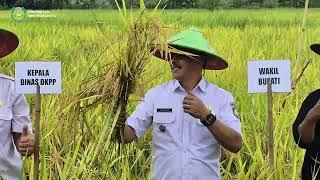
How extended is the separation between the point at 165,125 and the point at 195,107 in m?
0.16

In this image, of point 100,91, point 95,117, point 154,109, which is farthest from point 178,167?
point 95,117

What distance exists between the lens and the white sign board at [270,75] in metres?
2.08

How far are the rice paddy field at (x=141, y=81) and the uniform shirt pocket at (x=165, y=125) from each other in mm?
111

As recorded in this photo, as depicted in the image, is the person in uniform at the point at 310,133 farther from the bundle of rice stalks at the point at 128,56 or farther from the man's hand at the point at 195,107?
the bundle of rice stalks at the point at 128,56

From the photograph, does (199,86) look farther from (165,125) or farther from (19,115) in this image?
(19,115)

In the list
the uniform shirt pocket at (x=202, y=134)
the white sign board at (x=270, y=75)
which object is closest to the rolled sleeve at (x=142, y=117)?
the uniform shirt pocket at (x=202, y=134)

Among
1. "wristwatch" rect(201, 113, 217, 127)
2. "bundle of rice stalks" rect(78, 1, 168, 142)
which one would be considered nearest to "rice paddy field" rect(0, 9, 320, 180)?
"bundle of rice stalks" rect(78, 1, 168, 142)

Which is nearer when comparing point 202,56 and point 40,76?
point 40,76

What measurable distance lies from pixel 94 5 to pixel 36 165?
400 cm

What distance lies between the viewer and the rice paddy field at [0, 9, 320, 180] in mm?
1751

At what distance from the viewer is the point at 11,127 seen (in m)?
1.88

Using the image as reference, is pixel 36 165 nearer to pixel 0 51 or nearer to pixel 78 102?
pixel 78 102

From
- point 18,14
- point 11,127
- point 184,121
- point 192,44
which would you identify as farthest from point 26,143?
point 18,14

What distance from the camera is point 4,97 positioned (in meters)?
1.85
